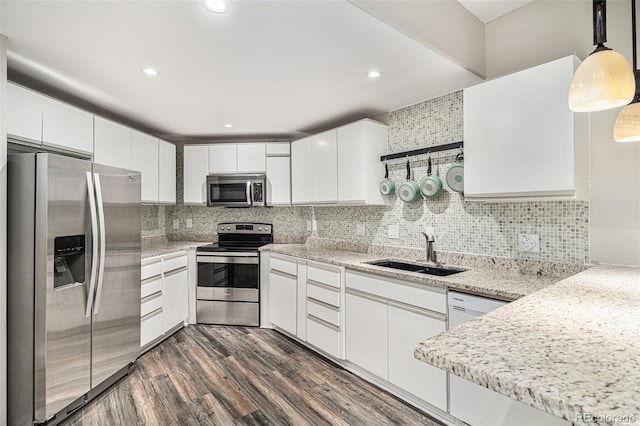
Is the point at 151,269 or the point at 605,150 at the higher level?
the point at 605,150

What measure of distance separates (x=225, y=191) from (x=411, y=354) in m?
2.79

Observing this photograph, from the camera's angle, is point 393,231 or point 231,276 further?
point 231,276

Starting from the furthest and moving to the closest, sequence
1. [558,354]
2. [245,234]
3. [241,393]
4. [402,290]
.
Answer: [245,234] → [241,393] → [402,290] → [558,354]

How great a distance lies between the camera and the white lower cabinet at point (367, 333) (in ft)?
7.31

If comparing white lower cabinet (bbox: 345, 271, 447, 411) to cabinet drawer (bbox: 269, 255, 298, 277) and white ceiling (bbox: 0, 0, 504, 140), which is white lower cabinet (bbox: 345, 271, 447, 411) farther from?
white ceiling (bbox: 0, 0, 504, 140)

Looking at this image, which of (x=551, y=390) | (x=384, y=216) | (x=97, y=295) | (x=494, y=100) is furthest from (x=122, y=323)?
(x=494, y=100)

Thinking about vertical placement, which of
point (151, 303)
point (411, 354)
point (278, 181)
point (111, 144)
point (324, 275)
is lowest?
point (411, 354)

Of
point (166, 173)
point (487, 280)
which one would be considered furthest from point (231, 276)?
point (487, 280)

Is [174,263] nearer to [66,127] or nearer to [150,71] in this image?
[66,127]

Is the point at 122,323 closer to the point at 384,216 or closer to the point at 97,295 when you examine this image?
the point at 97,295

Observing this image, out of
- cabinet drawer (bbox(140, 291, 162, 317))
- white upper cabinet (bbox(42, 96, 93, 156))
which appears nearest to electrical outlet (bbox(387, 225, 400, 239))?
cabinet drawer (bbox(140, 291, 162, 317))

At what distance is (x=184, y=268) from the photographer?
3.46 metres

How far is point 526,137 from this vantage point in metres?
1.76

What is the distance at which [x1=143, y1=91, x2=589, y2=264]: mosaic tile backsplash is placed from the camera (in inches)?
76.0
